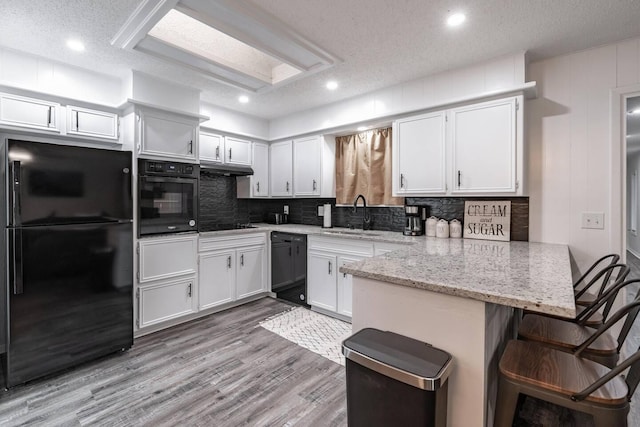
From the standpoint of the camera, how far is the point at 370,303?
5.04 feet

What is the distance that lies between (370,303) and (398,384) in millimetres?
427

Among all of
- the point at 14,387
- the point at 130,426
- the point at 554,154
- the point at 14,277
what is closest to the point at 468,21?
the point at 554,154

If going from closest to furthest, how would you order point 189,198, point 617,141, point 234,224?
1. point 617,141
2. point 189,198
3. point 234,224

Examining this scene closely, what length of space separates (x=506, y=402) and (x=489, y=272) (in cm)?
56

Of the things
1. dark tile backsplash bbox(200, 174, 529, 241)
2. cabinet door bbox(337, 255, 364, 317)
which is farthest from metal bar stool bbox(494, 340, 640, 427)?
cabinet door bbox(337, 255, 364, 317)

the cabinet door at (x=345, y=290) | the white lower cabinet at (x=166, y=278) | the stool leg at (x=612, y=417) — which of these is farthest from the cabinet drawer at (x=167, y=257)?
the stool leg at (x=612, y=417)

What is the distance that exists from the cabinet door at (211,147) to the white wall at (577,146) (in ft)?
10.8

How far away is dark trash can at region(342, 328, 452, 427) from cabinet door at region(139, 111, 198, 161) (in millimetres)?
2676

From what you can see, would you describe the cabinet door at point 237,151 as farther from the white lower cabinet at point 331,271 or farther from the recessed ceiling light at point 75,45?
the recessed ceiling light at point 75,45

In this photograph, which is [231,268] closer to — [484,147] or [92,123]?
[92,123]

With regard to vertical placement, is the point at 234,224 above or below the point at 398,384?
above

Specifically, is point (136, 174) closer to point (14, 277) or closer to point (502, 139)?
point (14, 277)

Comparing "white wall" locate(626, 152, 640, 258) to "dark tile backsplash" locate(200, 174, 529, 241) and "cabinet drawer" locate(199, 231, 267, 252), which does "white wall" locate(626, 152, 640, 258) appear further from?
"cabinet drawer" locate(199, 231, 267, 252)

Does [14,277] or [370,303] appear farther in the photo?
[14,277]
